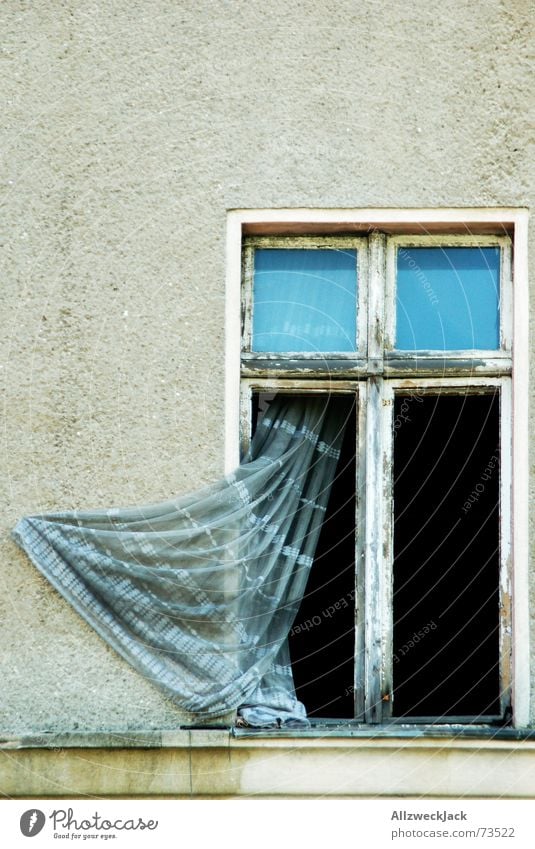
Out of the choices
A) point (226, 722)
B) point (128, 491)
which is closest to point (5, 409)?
point (128, 491)

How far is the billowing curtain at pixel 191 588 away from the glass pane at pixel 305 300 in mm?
510

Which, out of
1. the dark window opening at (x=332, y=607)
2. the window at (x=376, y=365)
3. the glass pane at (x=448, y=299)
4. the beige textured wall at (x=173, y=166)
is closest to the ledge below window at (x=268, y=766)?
the window at (x=376, y=365)

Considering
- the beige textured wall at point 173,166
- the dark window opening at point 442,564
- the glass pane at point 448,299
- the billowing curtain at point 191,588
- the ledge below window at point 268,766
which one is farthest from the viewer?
the dark window opening at point 442,564

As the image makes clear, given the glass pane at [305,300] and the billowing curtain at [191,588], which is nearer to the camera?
the billowing curtain at [191,588]

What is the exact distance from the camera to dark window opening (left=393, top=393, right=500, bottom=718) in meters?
5.60

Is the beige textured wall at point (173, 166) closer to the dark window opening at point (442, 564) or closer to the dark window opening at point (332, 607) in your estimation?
the dark window opening at point (332, 607)

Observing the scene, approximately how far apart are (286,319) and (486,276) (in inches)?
29.7

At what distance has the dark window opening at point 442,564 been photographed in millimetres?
5598

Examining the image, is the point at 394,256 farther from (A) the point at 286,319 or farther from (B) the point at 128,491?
(B) the point at 128,491

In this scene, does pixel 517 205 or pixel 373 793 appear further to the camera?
pixel 517 205

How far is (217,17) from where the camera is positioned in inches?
189

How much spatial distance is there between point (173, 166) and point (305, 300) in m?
0.69
